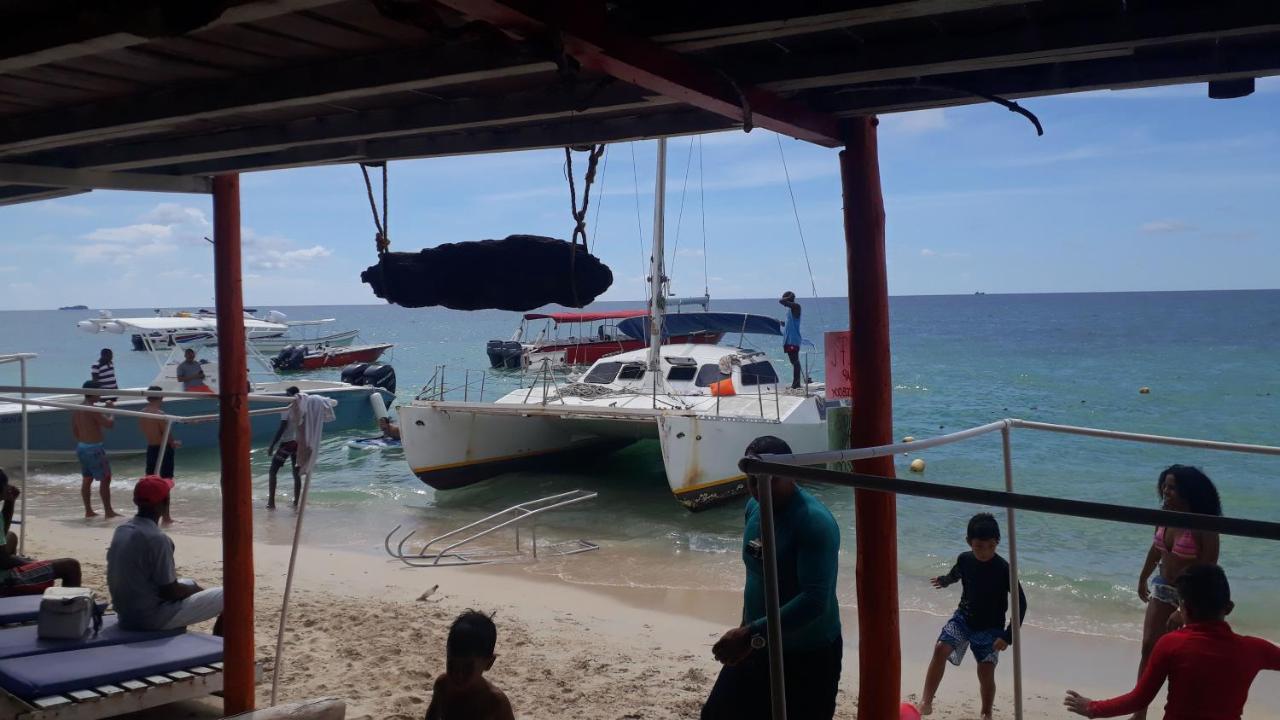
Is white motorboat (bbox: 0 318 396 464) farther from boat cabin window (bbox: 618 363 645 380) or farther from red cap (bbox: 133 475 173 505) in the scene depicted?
red cap (bbox: 133 475 173 505)

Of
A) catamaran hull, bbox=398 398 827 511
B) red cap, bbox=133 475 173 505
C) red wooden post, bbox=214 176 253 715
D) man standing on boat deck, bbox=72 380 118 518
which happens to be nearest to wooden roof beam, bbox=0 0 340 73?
red wooden post, bbox=214 176 253 715

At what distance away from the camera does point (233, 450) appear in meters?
4.94

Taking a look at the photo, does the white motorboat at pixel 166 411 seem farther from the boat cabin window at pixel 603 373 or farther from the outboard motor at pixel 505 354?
the outboard motor at pixel 505 354

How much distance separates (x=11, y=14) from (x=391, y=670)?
17.0 ft

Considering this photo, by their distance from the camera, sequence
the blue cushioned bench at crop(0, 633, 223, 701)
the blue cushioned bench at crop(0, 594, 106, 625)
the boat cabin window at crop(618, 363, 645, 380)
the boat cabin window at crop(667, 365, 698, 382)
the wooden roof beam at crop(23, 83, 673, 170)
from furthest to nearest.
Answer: the boat cabin window at crop(618, 363, 645, 380), the boat cabin window at crop(667, 365, 698, 382), the blue cushioned bench at crop(0, 594, 106, 625), the blue cushioned bench at crop(0, 633, 223, 701), the wooden roof beam at crop(23, 83, 673, 170)

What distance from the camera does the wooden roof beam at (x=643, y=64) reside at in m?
2.52

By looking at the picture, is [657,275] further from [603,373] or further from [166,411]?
[166,411]

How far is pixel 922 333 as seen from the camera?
93.5m

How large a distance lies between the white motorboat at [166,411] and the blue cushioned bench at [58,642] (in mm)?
10878

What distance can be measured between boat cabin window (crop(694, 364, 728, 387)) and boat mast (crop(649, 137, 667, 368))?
85 centimetres

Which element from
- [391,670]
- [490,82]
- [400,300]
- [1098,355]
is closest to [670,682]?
[391,670]

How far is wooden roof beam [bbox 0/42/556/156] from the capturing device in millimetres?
3066

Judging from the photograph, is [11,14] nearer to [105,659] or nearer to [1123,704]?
[105,659]

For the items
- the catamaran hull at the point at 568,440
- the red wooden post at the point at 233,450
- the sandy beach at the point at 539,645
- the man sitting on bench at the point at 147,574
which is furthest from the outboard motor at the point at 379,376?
the red wooden post at the point at 233,450
